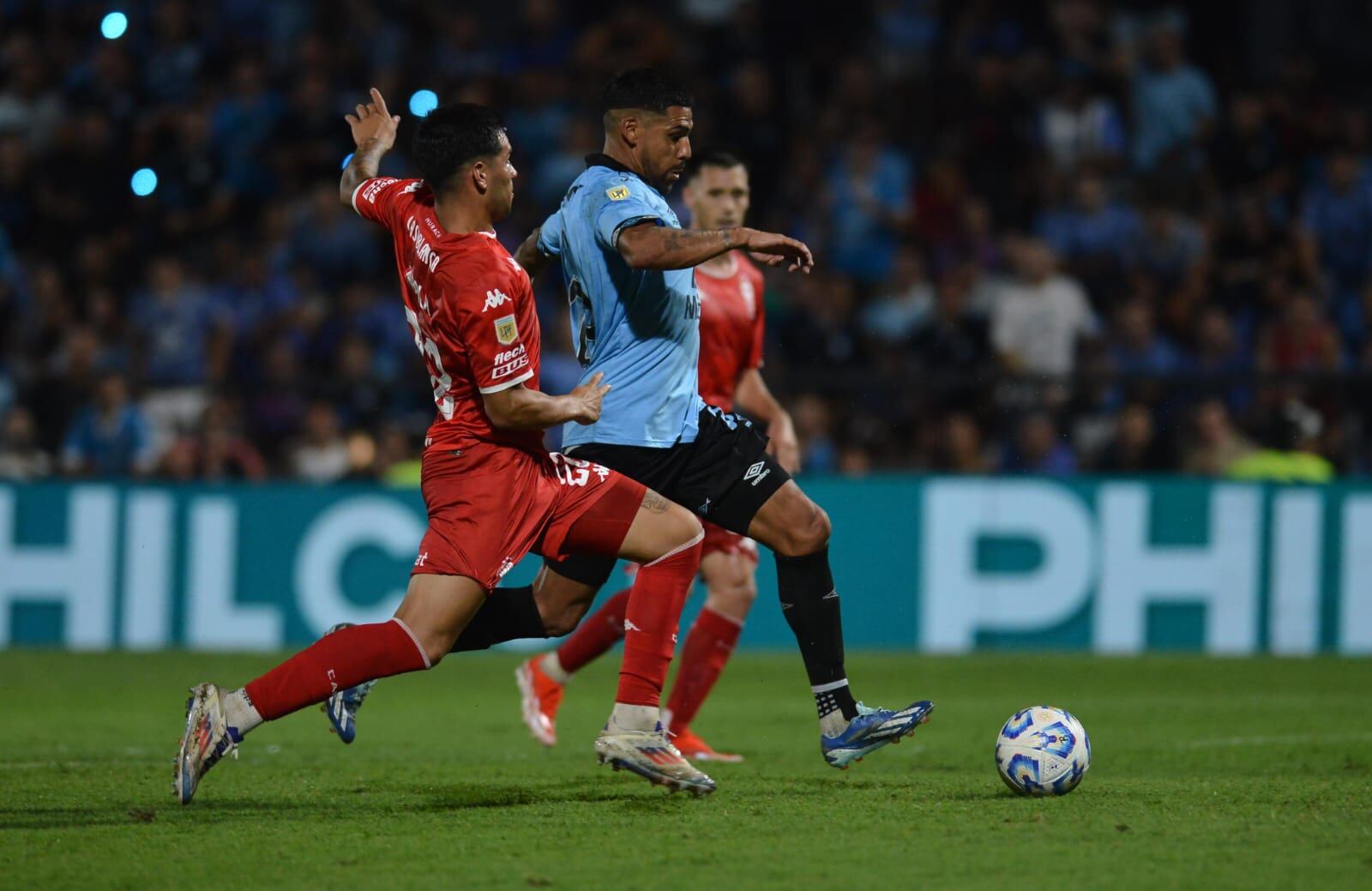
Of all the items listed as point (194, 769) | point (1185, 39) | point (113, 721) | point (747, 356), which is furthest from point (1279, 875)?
point (1185, 39)

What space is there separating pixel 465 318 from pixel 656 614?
1.23 m

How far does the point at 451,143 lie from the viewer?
218 inches

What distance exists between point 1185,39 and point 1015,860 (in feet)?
42.4

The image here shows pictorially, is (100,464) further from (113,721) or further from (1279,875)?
(1279,875)

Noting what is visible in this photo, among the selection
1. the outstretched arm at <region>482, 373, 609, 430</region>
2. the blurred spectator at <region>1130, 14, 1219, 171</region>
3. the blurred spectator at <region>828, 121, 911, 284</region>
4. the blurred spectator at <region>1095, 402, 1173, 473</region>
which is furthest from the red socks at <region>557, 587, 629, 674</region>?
the blurred spectator at <region>1130, 14, 1219, 171</region>

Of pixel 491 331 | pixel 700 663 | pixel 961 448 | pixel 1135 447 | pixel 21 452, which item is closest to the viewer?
pixel 491 331

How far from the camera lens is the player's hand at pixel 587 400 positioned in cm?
549

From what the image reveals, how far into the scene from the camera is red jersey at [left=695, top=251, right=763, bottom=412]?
7.55m

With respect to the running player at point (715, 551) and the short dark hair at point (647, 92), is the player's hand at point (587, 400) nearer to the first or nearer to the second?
the short dark hair at point (647, 92)

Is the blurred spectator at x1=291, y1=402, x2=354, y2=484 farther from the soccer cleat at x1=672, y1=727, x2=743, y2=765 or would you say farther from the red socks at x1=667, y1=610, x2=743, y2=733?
the soccer cleat at x1=672, y1=727, x2=743, y2=765

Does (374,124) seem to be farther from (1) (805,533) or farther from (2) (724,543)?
(2) (724,543)

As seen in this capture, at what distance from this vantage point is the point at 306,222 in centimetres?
1492

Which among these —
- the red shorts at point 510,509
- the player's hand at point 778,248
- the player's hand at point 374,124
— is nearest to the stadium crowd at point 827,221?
the player's hand at point 374,124

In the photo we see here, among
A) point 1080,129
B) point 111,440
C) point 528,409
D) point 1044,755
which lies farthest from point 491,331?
point 1080,129
